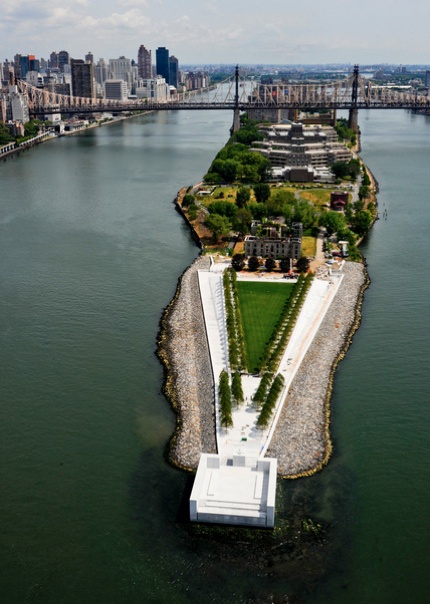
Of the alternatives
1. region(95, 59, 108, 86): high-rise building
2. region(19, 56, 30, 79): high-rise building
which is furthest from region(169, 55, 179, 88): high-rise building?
region(19, 56, 30, 79): high-rise building

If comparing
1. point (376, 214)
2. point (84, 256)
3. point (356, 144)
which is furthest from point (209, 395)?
point (356, 144)

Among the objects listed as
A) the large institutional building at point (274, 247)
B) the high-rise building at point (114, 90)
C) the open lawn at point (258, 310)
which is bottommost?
the open lawn at point (258, 310)

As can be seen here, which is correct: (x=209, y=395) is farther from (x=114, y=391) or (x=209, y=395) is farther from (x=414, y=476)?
(x=414, y=476)

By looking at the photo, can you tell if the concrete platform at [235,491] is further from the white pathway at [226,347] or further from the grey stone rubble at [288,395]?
the grey stone rubble at [288,395]

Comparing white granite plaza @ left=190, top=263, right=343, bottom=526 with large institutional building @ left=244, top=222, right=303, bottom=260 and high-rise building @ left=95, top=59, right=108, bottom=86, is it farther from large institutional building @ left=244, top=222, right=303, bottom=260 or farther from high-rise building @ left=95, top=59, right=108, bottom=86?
high-rise building @ left=95, top=59, right=108, bottom=86

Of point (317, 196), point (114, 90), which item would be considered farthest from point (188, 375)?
point (114, 90)

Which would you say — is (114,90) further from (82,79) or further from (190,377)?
(190,377)

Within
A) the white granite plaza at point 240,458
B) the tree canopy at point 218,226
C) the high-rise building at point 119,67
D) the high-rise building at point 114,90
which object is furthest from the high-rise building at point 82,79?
the white granite plaza at point 240,458
